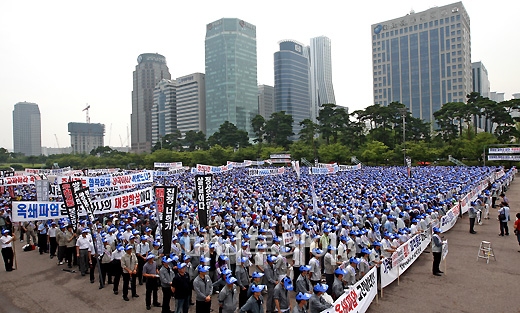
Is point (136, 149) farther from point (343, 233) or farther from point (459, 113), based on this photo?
point (343, 233)

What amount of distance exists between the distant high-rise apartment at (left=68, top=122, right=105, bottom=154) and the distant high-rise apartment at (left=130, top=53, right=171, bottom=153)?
21.7m

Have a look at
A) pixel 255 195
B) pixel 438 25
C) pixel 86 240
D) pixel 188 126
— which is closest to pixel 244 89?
pixel 188 126

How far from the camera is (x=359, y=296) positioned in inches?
264

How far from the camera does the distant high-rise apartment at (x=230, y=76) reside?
416ft

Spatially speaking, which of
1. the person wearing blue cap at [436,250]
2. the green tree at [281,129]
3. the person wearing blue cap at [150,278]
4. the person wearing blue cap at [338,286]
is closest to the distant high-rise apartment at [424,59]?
the green tree at [281,129]

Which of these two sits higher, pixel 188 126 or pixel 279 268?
pixel 188 126

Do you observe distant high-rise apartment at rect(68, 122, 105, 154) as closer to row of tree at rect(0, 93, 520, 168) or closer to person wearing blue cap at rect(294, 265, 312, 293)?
row of tree at rect(0, 93, 520, 168)

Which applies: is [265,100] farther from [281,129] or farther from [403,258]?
[403,258]

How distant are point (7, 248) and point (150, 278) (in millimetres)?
6052

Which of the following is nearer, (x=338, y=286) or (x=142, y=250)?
(x=338, y=286)

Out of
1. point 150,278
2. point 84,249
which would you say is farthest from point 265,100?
point 150,278

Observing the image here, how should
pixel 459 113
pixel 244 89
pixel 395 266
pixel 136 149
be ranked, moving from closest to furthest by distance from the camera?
pixel 395 266
pixel 459 113
pixel 244 89
pixel 136 149

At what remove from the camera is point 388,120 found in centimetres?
6053

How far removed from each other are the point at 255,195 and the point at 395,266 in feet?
36.6
